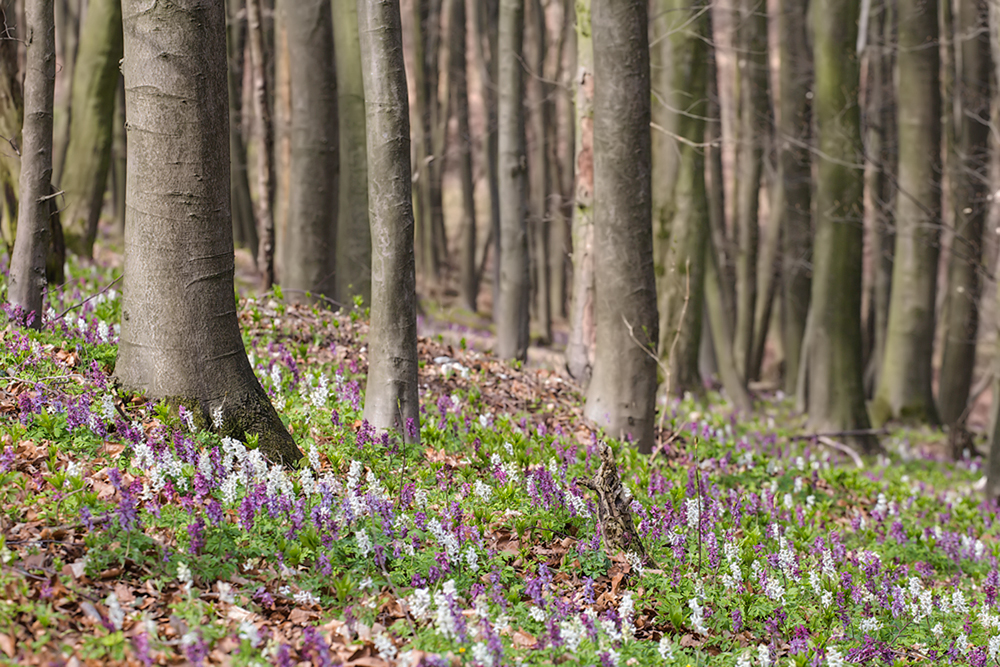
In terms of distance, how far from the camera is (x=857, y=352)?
11.0 metres

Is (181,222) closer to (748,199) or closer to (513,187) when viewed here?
(513,187)

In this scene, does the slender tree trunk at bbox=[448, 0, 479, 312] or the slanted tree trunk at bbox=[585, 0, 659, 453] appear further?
the slender tree trunk at bbox=[448, 0, 479, 312]

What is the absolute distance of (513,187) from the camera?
11570 mm

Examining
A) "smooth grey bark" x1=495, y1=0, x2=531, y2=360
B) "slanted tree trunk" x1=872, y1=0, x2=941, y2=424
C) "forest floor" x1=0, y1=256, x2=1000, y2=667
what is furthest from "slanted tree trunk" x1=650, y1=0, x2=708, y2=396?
"forest floor" x1=0, y1=256, x2=1000, y2=667

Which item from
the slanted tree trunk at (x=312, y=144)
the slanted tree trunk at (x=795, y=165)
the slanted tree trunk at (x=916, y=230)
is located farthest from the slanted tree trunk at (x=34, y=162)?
the slanted tree trunk at (x=795, y=165)

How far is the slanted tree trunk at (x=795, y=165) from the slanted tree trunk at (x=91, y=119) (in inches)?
442

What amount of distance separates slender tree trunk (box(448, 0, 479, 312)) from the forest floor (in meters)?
14.3

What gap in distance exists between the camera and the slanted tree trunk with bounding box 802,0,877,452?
35.9 ft

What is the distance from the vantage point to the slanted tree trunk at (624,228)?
6656 mm

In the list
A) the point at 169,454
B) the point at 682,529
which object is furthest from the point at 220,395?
the point at 682,529

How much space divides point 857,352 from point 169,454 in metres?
9.73

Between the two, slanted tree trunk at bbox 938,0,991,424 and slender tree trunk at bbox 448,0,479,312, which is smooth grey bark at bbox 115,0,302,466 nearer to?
slanted tree trunk at bbox 938,0,991,424

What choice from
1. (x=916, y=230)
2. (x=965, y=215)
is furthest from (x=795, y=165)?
(x=916, y=230)

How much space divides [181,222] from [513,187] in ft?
25.4
